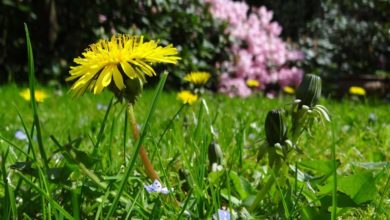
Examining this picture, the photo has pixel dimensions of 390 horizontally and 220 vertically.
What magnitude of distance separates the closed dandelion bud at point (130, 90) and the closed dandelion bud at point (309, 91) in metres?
0.30

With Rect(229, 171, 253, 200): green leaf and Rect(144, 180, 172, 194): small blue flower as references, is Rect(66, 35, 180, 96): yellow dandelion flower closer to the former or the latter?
Rect(144, 180, 172, 194): small blue flower

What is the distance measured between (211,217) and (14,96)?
10.4 ft

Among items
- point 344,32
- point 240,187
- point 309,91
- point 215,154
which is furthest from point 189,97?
point 344,32

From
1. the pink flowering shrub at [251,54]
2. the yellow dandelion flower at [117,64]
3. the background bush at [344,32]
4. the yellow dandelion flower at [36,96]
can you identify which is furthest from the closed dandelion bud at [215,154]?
the background bush at [344,32]

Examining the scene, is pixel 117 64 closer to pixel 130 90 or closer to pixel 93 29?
pixel 130 90

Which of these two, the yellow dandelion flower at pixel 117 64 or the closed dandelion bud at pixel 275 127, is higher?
the yellow dandelion flower at pixel 117 64

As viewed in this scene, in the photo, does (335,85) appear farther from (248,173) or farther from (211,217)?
(211,217)

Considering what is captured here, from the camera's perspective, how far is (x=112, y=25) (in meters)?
5.57

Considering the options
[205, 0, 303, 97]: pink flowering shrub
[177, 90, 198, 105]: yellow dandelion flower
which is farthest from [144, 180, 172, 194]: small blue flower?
[205, 0, 303, 97]: pink flowering shrub

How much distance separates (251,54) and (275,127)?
5.20 metres

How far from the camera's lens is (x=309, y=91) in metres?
1.12

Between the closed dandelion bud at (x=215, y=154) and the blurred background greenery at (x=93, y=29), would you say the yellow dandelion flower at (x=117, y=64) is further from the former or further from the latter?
the blurred background greenery at (x=93, y=29)

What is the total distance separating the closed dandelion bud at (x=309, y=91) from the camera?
3.69 ft

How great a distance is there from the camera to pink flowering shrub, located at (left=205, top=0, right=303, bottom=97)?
19.6ft
